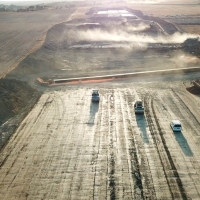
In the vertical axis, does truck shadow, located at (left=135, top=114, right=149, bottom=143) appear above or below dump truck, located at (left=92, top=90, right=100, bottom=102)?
below

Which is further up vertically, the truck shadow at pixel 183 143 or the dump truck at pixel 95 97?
the dump truck at pixel 95 97

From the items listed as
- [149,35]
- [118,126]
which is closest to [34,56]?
[118,126]

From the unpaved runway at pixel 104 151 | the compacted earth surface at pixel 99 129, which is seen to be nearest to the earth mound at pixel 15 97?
the compacted earth surface at pixel 99 129

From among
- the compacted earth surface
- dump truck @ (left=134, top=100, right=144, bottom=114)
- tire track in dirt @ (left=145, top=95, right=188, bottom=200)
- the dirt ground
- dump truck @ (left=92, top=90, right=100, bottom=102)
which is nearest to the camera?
tire track in dirt @ (left=145, top=95, right=188, bottom=200)

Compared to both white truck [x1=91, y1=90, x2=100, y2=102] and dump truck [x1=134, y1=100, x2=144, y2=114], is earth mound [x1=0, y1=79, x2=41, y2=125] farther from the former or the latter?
dump truck [x1=134, y1=100, x2=144, y2=114]

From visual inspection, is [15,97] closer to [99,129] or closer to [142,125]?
[99,129]

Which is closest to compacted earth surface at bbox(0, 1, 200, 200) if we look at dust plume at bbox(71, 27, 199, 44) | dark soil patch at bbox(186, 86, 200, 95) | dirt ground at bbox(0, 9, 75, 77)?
dark soil patch at bbox(186, 86, 200, 95)

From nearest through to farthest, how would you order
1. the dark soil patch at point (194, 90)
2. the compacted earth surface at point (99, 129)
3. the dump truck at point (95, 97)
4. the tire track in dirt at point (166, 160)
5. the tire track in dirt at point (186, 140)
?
the tire track in dirt at point (166, 160), the compacted earth surface at point (99, 129), the tire track in dirt at point (186, 140), the dump truck at point (95, 97), the dark soil patch at point (194, 90)

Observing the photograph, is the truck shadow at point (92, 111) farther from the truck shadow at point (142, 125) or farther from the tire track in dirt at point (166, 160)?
the tire track in dirt at point (166, 160)
